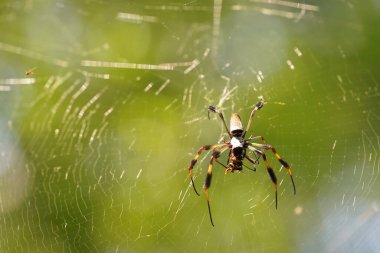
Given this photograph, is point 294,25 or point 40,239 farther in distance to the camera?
point 294,25

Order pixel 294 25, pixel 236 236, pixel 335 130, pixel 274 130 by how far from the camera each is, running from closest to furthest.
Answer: pixel 236 236 < pixel 274 130 < pixel 335 130 < pixel 294 25

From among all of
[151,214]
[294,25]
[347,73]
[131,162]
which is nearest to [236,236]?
[151,214]

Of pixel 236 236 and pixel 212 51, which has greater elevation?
pixel 212 51

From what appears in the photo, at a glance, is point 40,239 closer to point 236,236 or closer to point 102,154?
point 102,154

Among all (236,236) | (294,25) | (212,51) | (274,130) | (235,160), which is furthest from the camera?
(294,25)

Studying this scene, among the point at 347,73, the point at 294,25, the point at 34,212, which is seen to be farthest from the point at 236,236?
the point at 294,25

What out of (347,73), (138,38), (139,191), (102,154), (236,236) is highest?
(138,38)

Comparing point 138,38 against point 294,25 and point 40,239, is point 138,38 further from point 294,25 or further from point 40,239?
point 40,239
